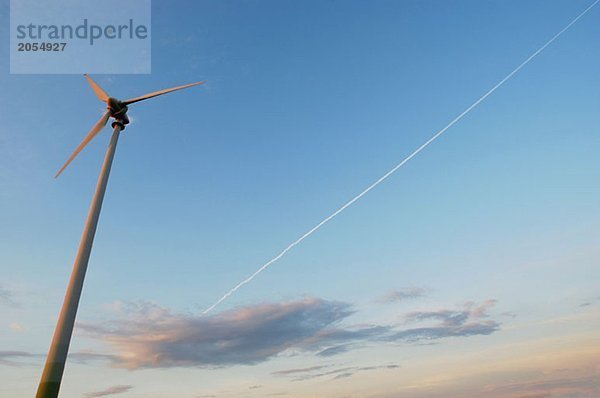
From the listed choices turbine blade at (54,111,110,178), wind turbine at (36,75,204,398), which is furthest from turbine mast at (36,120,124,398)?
turbine blade at (54,111,110,178)

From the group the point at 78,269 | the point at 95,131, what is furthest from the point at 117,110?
the point at 78,269

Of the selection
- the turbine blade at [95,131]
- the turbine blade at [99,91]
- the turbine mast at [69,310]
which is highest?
the turbine blade at [99,91]

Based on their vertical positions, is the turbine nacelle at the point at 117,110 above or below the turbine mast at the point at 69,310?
above

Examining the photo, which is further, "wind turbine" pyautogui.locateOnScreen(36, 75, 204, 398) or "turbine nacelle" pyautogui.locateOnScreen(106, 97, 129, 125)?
"turbine nacelle" pyautogui.locateOnScreen(106, 97, 129, 125)

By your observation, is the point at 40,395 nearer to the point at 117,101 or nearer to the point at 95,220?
the point at 95,220

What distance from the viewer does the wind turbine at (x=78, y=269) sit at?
131ft

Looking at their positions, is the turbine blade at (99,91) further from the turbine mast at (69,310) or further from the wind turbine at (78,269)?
the turbine mast at (69,310)

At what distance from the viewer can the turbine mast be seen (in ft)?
130

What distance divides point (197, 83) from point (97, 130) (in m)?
19.3

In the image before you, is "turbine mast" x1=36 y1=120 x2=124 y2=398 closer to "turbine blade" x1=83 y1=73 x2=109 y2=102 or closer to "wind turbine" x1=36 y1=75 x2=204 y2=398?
"wind turbine" x1=36 y1=75 x2=204 y2=398

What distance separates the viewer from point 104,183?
53.8 meters

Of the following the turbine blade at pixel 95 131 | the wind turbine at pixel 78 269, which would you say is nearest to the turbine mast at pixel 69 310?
the wind turbine at pixel 78 269

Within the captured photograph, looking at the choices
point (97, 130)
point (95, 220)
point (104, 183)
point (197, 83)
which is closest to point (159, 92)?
point (197, 83)

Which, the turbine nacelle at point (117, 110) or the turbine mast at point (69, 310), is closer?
the turbine mast at point (69, 310)
